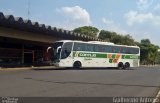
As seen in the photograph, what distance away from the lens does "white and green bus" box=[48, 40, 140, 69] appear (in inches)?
1444

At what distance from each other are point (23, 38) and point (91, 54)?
29.5ft

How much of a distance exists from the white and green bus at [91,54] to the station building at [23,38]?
1855 mm

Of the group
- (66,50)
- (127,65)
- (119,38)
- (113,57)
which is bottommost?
(127,65)

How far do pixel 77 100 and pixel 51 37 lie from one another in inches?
1486

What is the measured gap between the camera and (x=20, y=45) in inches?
2045

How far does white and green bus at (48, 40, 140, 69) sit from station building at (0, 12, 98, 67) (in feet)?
6.09

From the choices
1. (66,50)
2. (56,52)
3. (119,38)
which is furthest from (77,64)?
(119,38)

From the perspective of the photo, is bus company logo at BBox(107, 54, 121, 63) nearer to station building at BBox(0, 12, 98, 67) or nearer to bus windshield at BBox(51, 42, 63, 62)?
bus windshield at BBox(51, 42, 63, 62)

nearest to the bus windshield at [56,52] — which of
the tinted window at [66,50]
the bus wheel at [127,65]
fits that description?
the tinted window at [66,50]

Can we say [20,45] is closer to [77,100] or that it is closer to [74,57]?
[74,57]

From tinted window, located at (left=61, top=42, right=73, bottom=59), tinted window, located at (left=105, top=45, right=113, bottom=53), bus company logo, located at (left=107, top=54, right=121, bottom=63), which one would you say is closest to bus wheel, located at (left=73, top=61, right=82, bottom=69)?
tinted window, located at (left=61, top=42, right=73, bottom=59)

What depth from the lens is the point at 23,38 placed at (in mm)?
42781

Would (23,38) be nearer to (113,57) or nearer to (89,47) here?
(89,47)

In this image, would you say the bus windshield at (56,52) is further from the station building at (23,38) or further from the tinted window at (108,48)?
the tinted window at (108,48)
